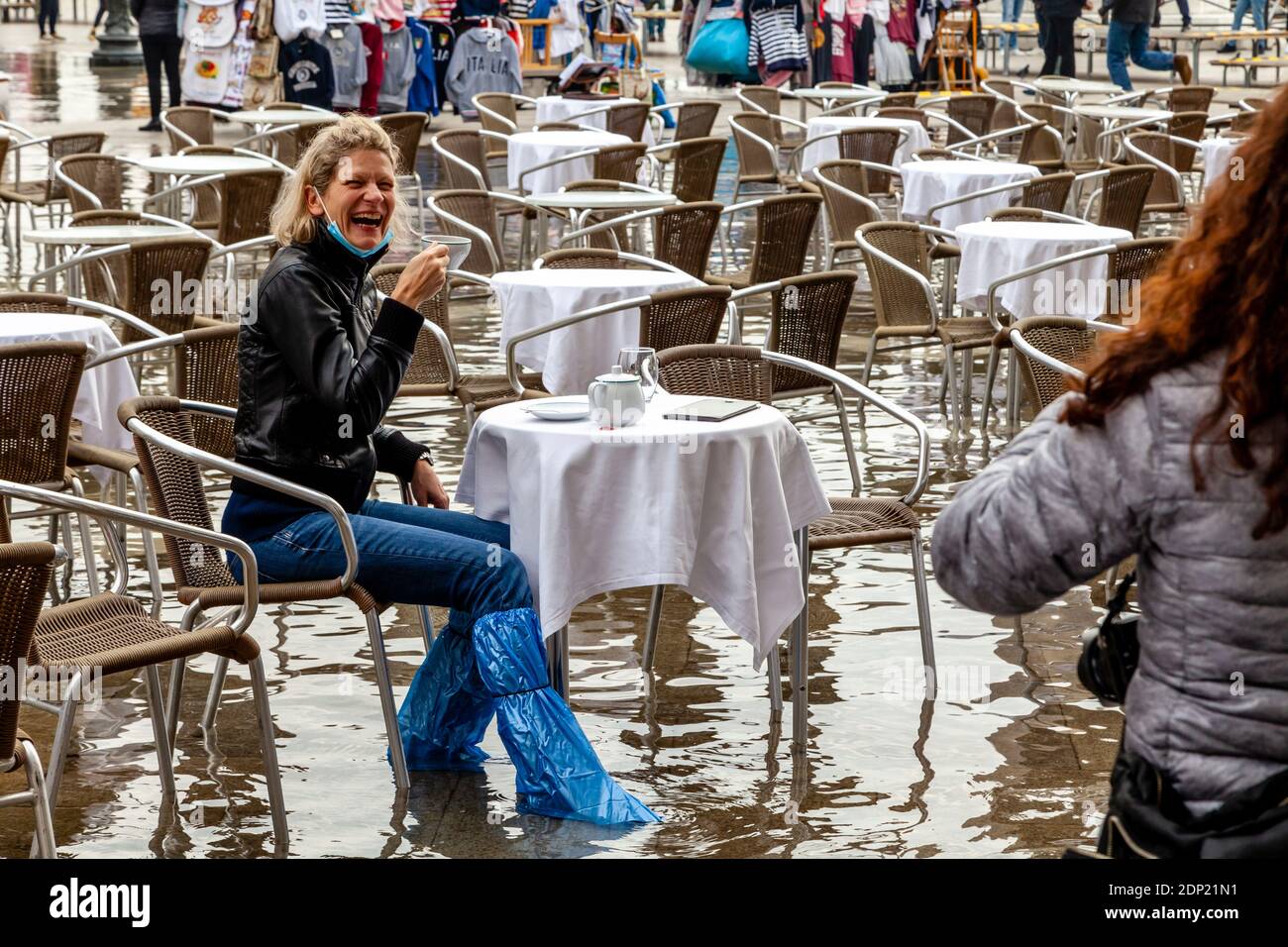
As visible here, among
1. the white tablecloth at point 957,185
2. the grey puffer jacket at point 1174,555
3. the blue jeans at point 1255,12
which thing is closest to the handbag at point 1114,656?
the grey puffer jacket at point 1174,555

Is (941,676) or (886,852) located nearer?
(886,852)

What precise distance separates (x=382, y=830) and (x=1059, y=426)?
7.50 feet

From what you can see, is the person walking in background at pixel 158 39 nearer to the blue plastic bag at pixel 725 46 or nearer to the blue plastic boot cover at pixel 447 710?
the blue plastic bag at pixel 725 46

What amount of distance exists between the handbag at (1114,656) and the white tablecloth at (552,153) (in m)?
8.87

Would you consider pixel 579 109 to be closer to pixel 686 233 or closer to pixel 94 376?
pixel 686 233

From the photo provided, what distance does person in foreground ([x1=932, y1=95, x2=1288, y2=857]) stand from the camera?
2.04m

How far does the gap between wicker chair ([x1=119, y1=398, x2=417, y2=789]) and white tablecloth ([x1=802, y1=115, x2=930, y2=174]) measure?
26.8ft

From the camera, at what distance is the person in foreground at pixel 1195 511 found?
6.68 feet

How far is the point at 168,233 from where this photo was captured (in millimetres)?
7703

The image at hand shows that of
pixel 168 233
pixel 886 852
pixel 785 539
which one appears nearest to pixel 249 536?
pixel 785 539

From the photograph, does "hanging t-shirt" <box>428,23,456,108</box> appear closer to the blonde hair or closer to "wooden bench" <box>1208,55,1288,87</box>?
"wooden bench" <box>1208,55,1288,87</box>

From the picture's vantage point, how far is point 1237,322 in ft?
6.70

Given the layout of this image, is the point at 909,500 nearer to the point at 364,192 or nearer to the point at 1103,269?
the point at 364,192

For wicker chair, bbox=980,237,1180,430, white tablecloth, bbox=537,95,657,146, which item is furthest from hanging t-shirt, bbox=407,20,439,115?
wicker chair, bbox=980,237,1180,430
